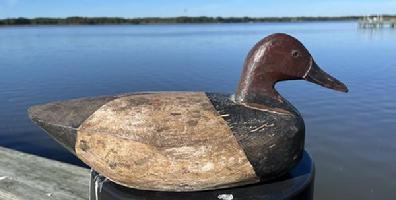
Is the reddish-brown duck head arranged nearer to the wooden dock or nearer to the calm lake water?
the wooden dock

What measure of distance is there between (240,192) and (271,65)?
0.59m

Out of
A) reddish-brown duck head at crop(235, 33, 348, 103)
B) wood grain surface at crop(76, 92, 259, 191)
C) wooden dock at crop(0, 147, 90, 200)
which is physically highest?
reddish-brown duck head at crop(235, 33, 348, 103)

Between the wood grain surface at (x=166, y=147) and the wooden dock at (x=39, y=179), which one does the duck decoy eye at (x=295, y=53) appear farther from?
the wooden dock at (x=39, y=179)

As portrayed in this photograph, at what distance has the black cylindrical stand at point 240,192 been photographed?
207cm

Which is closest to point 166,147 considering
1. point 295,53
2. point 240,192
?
point 240,192

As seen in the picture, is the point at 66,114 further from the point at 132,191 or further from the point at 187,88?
the point at 187,88

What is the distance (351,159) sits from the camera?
21.8ft

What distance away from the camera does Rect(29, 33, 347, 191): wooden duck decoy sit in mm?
2021

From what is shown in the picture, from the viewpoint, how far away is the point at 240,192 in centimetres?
211

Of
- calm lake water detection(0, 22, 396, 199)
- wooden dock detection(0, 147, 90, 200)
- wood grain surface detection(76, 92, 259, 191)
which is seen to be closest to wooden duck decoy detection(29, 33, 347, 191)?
wood grain surface detection(76, 92, 259, 191)

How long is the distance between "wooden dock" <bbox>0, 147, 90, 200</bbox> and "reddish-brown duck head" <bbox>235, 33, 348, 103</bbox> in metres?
1.59

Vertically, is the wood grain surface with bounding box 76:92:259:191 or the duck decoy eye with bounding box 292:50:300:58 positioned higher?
the duck decoy eye with bounding box 292:50:300:58

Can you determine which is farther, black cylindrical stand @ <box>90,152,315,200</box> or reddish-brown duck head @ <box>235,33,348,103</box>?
reddish-brown duck head @ <box>235,33,348,103</box>

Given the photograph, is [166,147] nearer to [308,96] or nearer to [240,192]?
[240,192]
